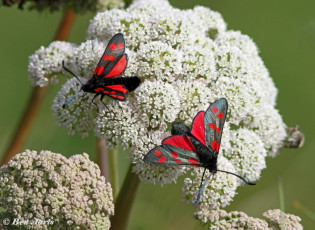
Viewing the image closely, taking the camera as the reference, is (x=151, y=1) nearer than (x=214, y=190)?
No

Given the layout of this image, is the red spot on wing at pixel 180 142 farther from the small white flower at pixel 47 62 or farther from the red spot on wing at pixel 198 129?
the small white flower at pixel 47 62

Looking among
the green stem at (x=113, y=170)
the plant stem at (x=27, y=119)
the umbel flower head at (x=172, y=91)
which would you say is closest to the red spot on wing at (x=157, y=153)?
the umbel flower head at (x=172, y=91)

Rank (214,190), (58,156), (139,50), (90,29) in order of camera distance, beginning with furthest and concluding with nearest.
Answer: (90,29) < (139,50) < (214,190) < (58,156)

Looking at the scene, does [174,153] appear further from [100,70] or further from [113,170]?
[113,170]

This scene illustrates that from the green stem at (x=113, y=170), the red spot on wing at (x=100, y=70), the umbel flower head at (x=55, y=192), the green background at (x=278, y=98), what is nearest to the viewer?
the umbel flower head at (x=55, y=192)

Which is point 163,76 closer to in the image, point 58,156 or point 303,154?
point 58,156

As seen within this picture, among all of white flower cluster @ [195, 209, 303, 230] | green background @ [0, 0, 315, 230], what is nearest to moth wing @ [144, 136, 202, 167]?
white flower cluster @ [195, 209, 303, 230]

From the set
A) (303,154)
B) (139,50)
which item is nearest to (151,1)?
(139,50)
